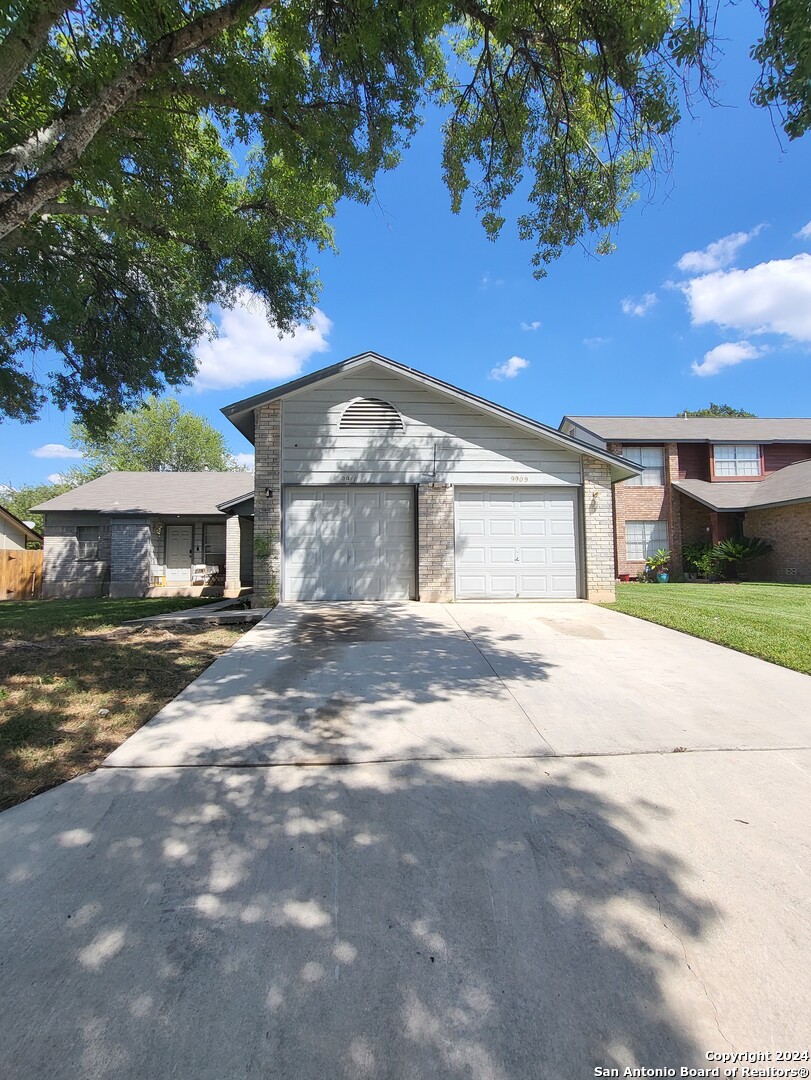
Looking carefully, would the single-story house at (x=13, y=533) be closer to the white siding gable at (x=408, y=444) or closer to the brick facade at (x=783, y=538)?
the white siding gable at (x=408, y=444)

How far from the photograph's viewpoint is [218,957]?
71.7 inches

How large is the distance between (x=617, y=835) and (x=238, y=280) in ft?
37.1

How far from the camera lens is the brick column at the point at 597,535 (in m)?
11.0

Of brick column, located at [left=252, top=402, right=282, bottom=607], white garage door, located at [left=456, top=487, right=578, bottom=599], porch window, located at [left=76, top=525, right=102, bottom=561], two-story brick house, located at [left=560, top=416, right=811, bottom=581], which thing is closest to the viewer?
brick column, located at [left=252, top=402, right=282, bottom=607]

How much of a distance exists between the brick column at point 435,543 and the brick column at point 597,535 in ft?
10.2

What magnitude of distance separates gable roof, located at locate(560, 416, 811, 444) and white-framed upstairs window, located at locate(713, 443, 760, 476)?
291 millimetres

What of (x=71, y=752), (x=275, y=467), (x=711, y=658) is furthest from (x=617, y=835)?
(x=275, y=467)

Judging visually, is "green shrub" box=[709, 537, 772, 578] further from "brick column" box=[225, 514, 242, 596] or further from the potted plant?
"brick column" box=[225, 514, 242, 596]

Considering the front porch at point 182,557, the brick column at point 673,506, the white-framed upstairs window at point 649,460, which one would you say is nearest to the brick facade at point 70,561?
the front porch at point 182,557

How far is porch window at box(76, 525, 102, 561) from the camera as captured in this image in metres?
19.0

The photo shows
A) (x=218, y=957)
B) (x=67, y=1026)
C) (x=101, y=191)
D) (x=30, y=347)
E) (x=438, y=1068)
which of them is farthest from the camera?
(x=30, y=347)

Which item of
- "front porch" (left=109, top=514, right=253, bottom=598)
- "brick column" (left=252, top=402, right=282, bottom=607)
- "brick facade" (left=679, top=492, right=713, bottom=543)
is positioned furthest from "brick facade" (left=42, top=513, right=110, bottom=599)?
"brick facade" (left=679, top=492, right=713, bottom=543)

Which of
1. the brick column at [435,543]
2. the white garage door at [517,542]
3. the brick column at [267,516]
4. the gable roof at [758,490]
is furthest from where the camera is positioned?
the gable roof at [758,490]

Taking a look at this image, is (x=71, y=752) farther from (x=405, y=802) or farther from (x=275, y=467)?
(x=275, y=467)
